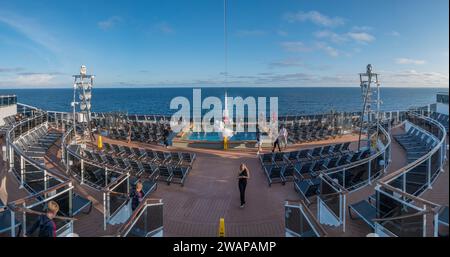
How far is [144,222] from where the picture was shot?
4246 millimetres

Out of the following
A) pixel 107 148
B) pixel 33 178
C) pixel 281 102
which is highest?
pixel 281 102

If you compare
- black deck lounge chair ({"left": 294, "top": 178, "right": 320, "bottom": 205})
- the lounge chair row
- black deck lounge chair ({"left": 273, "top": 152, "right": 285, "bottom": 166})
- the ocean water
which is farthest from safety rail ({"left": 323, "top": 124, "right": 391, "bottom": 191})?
the ocean water

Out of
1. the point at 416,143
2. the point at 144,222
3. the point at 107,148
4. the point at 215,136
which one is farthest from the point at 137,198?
the point at 416,143

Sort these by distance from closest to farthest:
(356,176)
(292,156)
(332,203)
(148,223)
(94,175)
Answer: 1. (148,223)
2. (332,203)
3. (356,176)
4. (94,175)
5. (292,156)

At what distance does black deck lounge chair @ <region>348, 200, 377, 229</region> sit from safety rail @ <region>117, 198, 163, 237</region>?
3.12 meters

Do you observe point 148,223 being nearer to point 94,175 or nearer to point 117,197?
point 117,197

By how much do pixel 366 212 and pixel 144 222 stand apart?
340 centimetres

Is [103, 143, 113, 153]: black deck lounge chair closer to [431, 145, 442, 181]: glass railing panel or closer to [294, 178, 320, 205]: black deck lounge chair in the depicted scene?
[294, 178, 320, 205]: black deck lounge chair

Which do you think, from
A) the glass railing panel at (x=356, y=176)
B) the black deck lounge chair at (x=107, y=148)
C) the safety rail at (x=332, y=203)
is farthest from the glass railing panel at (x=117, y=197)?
the black deck lounge chair at (x=107, y=148)

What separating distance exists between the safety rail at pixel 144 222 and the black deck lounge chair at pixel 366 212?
3.12 m

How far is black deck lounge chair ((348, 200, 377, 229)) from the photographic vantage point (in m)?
4.85

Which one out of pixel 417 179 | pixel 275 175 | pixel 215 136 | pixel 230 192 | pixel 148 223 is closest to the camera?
pixel 148 223

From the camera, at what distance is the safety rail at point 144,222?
377cm
